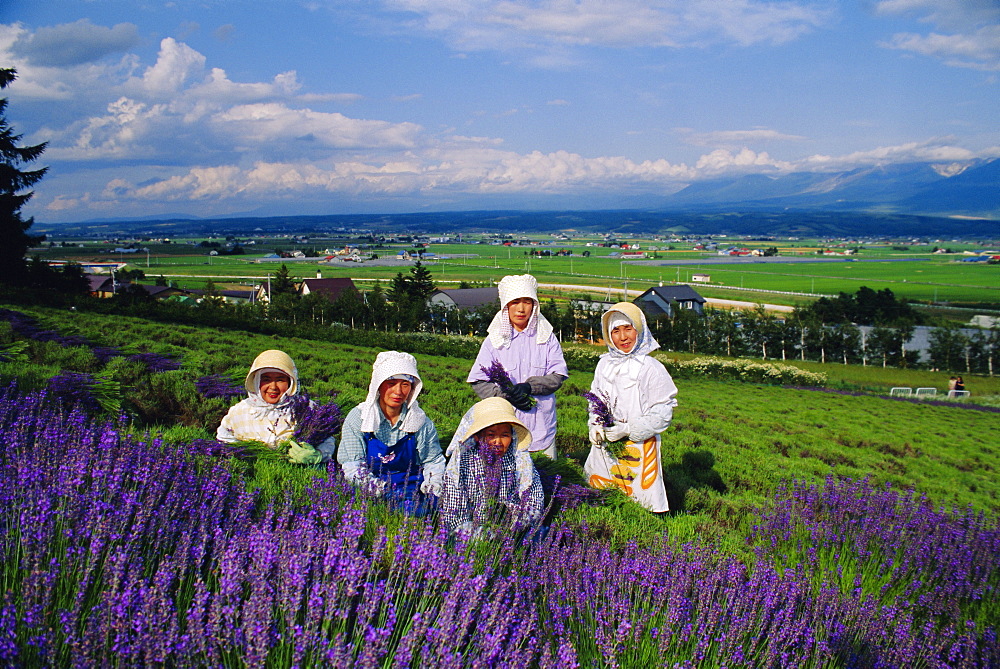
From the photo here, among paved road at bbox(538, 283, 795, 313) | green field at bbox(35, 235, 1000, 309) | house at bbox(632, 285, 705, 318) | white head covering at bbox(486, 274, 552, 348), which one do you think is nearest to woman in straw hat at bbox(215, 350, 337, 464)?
white head covering at bbox(486, 274, 552, 348)

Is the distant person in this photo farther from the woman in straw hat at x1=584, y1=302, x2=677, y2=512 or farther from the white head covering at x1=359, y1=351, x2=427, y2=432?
the white head covering at x1=359, y1=351, x2=427, y2=432

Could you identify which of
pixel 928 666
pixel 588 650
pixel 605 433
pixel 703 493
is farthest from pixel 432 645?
pixel 703 493

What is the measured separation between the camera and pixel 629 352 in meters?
5.56

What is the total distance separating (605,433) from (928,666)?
2809 mm

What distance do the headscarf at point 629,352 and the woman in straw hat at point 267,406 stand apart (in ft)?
8.12

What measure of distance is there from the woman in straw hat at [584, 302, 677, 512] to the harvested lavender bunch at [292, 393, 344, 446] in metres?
2.18

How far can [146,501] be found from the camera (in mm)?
2717

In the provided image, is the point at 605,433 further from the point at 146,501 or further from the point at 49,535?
the point at 49,535

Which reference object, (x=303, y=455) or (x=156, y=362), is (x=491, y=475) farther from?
(x=156, y=362)

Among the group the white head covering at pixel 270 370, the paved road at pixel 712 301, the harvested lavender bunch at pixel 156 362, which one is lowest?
the paved road at pixel 712 301

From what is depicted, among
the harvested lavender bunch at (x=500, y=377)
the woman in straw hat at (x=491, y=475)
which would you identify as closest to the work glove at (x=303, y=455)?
the woman in straw hat at (x=491, y=475)

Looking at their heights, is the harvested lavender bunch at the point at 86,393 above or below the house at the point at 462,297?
above

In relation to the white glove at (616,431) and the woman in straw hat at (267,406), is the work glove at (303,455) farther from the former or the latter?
the white glove at (616,431)

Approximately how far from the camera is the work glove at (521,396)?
5617mm
